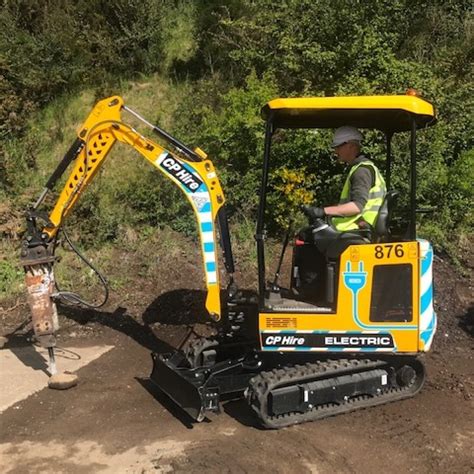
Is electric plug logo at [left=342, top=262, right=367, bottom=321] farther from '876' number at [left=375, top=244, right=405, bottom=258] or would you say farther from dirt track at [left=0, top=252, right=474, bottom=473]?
dirt track at [left=0, top=252, right=474, bottom=473]

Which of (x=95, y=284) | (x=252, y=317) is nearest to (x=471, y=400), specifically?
(x=252, y=317)

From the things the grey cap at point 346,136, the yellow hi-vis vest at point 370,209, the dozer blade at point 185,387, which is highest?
the grey cap at point 346,136

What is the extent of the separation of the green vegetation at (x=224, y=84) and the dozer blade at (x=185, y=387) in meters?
3.50

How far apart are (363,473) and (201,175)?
100 inches

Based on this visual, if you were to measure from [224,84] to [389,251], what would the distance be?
25.4 feet

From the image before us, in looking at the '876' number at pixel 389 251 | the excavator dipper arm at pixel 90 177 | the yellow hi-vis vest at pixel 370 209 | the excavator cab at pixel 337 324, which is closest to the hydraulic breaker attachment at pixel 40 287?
the excavator dipper arm at pixel 90 177

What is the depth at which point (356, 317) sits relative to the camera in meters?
4.52

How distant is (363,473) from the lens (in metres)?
3.83

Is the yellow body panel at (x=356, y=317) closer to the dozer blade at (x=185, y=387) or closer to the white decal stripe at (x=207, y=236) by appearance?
the dozer blade at (x=185, y=387)

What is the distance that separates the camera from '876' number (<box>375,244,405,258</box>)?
4438 mm

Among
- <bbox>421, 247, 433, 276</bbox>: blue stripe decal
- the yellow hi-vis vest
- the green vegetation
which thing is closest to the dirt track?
<bbox>421, 247, 433, 276</bbox>: blue stripe decal

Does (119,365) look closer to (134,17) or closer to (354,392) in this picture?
(354,392)

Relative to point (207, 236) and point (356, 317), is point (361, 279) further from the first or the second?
point (207, 236)

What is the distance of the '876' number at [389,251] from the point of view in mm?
4438
